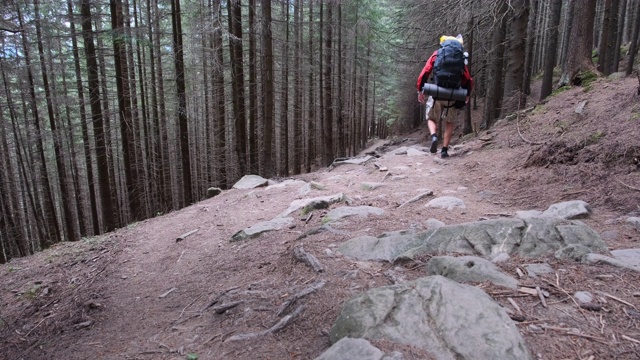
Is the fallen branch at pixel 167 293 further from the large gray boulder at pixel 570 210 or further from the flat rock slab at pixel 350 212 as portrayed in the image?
the large gray boulder at pixel 570 210

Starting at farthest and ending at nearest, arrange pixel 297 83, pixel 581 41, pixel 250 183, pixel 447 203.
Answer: pixel 297 83
pixel 250 183
pixel 581 41
pixel 447 203

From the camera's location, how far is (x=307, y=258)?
2707mm

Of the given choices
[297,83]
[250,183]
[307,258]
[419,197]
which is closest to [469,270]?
[307,258]

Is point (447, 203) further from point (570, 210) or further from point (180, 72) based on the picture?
point (180, 72)

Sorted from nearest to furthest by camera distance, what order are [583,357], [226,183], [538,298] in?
1. [583,357]
2. [538,298]
3. [226,183]

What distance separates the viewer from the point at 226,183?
514 inches

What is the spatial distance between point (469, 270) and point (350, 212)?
6.32ft

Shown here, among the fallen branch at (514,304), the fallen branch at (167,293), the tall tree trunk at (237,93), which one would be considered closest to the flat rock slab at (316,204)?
the fallen branch at (167,293)

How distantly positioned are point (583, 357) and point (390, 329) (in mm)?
818

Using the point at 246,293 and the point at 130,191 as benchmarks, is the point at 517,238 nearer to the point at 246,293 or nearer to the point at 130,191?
the point at 246,293

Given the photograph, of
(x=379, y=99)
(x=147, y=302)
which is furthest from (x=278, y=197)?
(x=379, y=99)

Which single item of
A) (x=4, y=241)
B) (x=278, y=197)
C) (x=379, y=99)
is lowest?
(x=4, y=241)

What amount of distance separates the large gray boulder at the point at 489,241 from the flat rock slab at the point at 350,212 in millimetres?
969

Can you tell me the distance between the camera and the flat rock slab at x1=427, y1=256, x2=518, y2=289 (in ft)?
6.71
